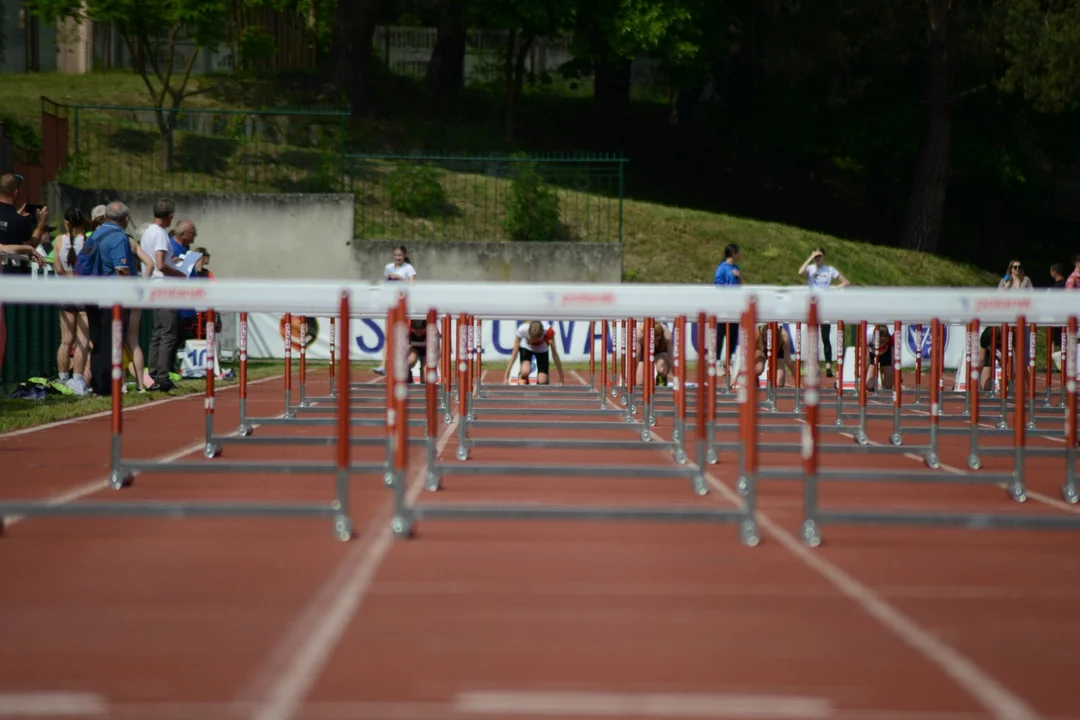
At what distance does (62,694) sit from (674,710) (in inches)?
71.1

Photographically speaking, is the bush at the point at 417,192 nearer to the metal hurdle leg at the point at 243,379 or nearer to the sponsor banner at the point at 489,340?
the sponsor banner at the point at 489,340

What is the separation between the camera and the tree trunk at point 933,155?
135 ft

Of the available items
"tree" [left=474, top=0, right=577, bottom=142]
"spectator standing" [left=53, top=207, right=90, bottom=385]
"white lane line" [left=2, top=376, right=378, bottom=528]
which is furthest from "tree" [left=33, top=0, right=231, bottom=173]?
"white lane line" [left=2, top=376, right=378, bottom=528]

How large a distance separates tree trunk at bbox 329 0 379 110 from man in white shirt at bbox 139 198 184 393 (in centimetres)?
2471

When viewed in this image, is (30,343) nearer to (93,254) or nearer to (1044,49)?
(93,254)

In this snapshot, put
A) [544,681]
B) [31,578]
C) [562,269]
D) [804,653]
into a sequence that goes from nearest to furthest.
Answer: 1. [544,681]
2. [804,653]
3. [31,578]
4. [562,269]

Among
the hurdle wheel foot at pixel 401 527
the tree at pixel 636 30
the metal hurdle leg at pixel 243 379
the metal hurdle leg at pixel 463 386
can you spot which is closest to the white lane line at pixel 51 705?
the hurdle wheel foot at pixel 401 527

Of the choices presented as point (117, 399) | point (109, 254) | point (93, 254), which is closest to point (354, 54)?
point (93, 254)

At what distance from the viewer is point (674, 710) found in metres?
4.48

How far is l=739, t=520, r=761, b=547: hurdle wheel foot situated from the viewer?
755cm

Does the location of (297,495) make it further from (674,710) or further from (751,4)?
(751,4)

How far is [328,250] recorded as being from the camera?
31.2 metres

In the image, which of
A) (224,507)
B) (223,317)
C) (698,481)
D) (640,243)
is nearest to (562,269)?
(640,243)

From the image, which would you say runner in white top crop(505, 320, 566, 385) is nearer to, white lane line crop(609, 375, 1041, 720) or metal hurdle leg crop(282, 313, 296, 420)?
metal hurdle leg crop(282, 313, 296, 420)
